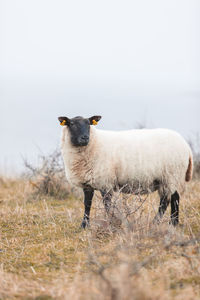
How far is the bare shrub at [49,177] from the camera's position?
9164 mm

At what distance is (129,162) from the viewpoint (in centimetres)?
651

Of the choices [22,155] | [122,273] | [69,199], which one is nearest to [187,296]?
[122,273]

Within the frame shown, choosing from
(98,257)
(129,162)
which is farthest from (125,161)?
(98,257)

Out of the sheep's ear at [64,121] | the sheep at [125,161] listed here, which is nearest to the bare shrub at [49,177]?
the sheep at [125,161]

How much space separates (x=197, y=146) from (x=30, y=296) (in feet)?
27.1

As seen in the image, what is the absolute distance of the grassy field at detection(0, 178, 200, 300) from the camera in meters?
3.30

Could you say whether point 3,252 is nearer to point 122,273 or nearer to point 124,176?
point 124,176

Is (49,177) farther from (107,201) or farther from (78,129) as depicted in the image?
(107,201)

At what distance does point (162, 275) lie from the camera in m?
4.01

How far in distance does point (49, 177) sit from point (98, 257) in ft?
15.2

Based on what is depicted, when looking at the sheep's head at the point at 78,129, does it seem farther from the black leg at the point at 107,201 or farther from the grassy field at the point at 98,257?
the grassy field at the point at 98,257

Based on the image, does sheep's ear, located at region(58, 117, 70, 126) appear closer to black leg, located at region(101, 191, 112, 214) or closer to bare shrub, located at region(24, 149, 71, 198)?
black leg, located at region(101, 191, 112, 214)

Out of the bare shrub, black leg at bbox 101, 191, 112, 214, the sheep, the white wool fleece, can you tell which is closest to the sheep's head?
the sheep

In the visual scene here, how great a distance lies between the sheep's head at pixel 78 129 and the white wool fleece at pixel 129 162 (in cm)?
12
